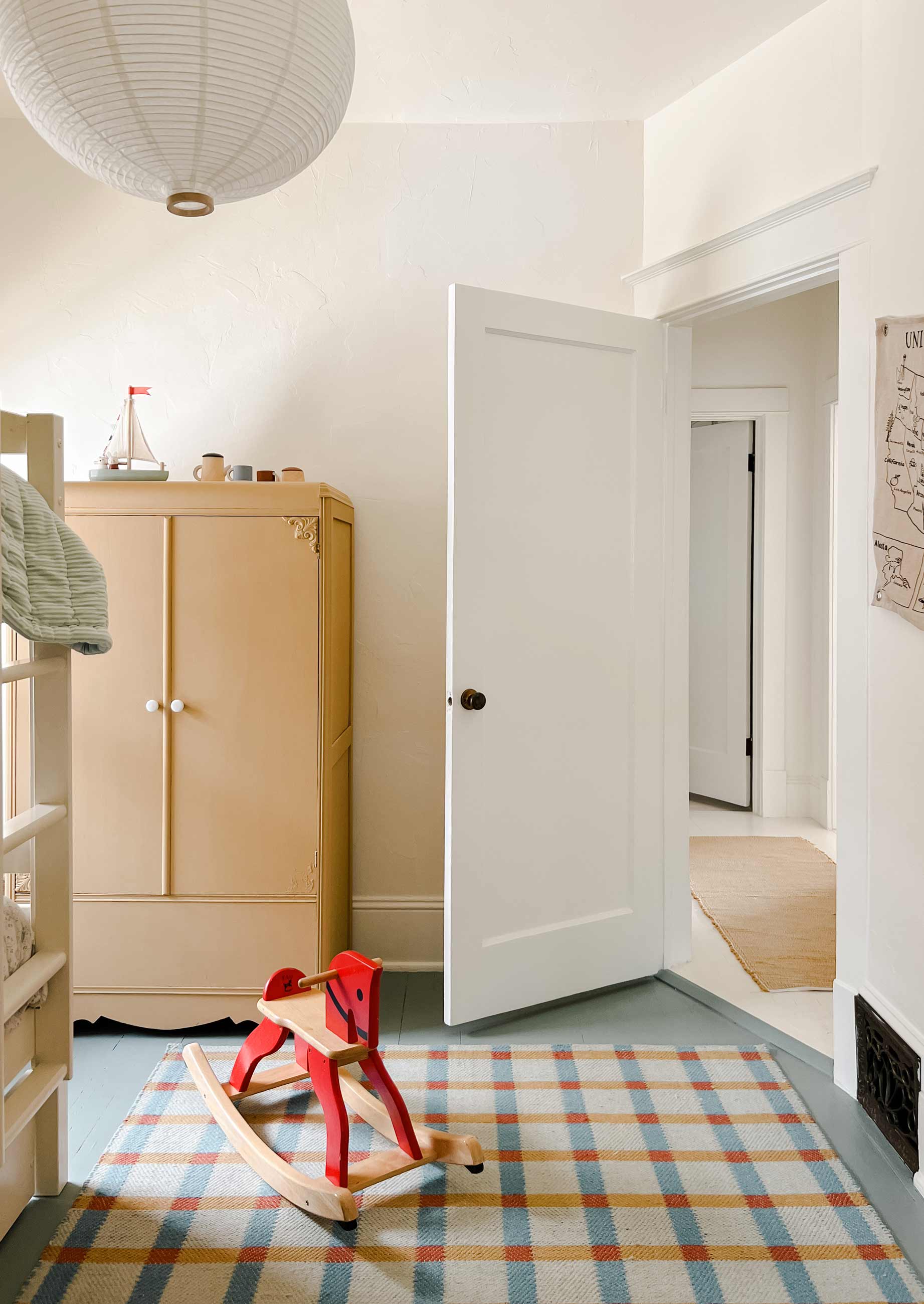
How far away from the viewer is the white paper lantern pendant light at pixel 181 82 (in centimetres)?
128

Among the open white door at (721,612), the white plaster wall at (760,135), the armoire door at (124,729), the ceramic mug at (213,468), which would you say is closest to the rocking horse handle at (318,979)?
the armoire door at (124,729)

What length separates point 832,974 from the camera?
9.45ft

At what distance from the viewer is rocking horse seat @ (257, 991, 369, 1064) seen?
5.92 feet

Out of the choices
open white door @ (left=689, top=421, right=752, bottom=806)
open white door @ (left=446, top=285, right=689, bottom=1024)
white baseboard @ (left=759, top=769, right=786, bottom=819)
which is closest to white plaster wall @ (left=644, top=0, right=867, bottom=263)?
open white door @ (left=446, top=285, right=689, bottom=1024)

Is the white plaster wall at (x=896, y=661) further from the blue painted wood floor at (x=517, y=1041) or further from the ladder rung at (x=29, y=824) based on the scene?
the ladder rung at (x=29, y=824)

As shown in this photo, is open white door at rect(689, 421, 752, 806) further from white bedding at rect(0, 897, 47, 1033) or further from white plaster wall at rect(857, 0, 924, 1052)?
white bedding at rect(0, 897, 47, 1033)

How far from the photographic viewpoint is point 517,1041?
2.53m

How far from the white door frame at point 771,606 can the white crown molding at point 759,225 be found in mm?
2133

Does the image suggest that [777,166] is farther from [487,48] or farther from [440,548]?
[440,548]

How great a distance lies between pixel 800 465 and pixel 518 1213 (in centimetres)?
418

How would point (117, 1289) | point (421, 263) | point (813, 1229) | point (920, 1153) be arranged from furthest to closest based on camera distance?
point (421, 263)
point (920, 1153)
point (813, 1229)
point (117, 1289)

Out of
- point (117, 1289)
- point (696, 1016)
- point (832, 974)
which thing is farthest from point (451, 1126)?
point (832, 974)

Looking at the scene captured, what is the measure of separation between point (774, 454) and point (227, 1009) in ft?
12.9

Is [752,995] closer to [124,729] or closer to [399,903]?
[399,903]
